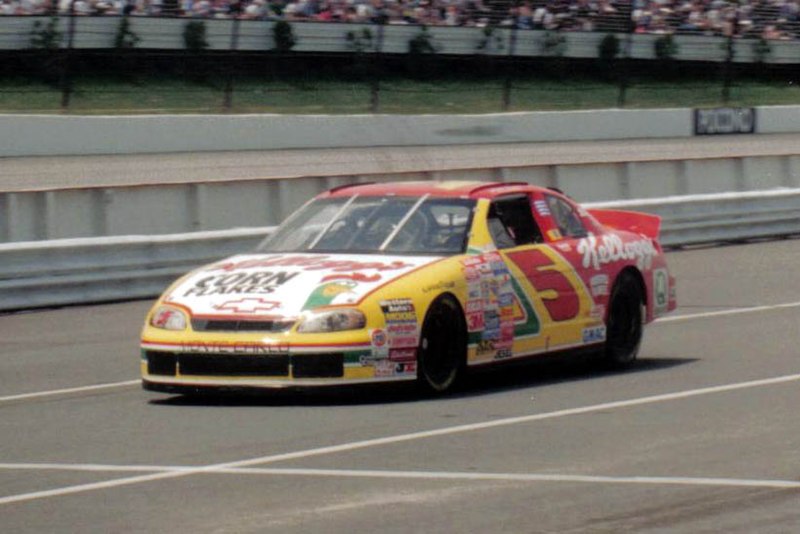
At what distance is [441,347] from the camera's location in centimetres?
1064

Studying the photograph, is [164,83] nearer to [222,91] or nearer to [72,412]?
[222,91]

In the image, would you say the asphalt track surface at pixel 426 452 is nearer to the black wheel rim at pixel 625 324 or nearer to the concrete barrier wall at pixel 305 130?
the black wheel rim at pixel 625 324

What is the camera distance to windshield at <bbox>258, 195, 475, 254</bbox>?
11094 mm

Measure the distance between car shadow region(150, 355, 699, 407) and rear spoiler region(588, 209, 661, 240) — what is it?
1237 millimetres

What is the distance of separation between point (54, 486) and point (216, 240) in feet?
38.5

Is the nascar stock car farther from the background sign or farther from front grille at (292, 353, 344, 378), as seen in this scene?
the background sign

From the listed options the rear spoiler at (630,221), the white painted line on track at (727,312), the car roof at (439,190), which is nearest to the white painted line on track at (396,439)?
the car roof at (439,190)

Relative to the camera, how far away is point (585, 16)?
38.8 m

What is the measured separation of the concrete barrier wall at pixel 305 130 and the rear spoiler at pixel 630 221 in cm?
1453

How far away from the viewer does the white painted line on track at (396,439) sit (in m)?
7.80

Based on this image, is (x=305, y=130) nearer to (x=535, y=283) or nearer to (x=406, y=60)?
(x=406, y=60)

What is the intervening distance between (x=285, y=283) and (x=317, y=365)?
0.55 m

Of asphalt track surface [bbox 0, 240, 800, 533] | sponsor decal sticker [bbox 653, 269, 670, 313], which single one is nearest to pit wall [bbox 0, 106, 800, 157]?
asphalt track surface [bbox 0, 240, 800, 533]

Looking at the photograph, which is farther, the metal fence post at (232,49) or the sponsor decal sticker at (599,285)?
the metal fence post at (232,49)
